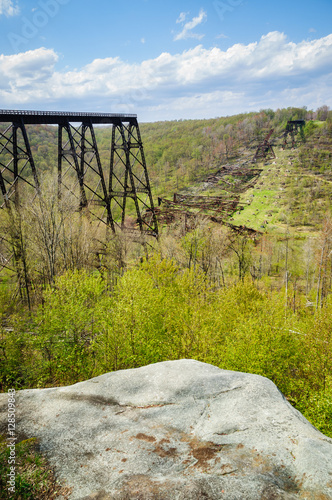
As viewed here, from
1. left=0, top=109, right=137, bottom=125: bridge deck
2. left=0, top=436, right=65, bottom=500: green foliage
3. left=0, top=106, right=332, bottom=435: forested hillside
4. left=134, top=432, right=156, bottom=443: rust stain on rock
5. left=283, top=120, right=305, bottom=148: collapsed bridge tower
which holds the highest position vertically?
left=283, top=120, right=305, bottom=148: collapsed bridge tower

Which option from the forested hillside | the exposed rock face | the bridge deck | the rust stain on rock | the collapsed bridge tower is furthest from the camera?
the collapsed bridge tower

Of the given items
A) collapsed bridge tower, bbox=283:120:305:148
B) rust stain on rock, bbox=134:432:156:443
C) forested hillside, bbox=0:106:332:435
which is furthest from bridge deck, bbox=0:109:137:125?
collapsed bridge tower, bbox=283:120:305:148

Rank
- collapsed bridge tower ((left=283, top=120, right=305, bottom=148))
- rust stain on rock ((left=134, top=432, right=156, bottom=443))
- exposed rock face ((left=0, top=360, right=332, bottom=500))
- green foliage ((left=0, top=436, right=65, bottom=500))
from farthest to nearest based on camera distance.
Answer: collapsed bridge tower ((left=283, top=120, right=305, bottom=148)) < rust stain on rock ((left=134, top=432, right=156, bottom=443)) < green foliage ((left=0, top=436, right=65, bottom=500)) < exposed rock face ((left=0, top=360, right=332, bottom=500))

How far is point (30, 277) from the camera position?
22266mm

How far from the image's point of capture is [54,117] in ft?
60.5

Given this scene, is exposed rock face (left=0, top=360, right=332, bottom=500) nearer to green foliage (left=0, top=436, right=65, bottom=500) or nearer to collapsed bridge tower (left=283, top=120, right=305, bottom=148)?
green foliage (left=0, top=436, right=65, bottom=500)

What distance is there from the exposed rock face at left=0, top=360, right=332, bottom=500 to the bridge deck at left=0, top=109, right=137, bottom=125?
609 inches

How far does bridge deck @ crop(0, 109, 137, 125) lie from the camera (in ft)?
54.9

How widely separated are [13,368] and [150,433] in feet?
33.4

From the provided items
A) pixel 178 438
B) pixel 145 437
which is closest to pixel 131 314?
pixel 145 437

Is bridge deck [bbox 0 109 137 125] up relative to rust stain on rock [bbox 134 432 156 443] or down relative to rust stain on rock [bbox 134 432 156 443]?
up

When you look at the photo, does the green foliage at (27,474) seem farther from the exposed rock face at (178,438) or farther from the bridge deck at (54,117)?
the bridge deck at (54,117)

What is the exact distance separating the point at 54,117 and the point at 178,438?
19.0 metres

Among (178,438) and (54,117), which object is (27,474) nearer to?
(178,438)
